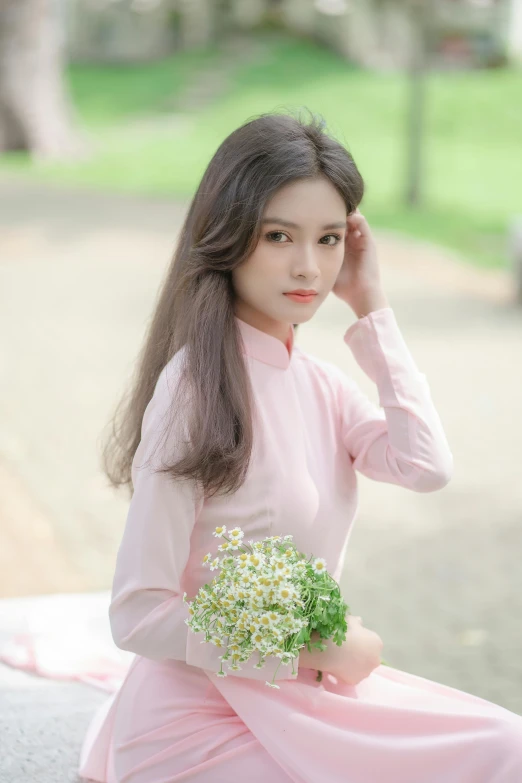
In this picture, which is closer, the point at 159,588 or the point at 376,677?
the point at 159,588

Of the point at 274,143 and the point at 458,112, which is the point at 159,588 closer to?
the point at 274,143

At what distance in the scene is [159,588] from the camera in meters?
2.04

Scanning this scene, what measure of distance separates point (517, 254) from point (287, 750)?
9.50 metres

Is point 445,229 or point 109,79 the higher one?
point 109,79

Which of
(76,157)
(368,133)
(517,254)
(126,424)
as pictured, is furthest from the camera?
(368,133)

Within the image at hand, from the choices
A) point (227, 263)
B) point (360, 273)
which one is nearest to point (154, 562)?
Result: point (227, 263)

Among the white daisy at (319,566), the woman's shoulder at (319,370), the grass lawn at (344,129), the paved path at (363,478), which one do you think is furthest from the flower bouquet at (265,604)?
the grass lawn at (344,129)

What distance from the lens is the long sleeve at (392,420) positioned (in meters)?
2.24

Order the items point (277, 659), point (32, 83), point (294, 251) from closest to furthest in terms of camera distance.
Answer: point (277, 659)
point (294, 251)
point (32, 83)

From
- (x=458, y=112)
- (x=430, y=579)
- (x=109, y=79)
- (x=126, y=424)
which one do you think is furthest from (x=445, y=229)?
(x=109, y=79)

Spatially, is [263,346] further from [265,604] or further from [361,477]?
[361,477]

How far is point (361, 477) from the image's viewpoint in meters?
6.36

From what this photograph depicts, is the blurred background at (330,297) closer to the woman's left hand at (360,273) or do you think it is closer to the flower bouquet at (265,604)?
the woman's left hand at (360,273)

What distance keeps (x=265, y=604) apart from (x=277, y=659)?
171 mm
